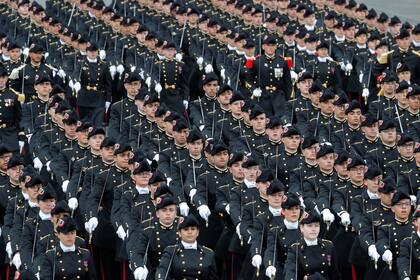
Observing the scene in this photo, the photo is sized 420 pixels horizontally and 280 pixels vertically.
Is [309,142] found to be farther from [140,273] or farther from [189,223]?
[140,273]

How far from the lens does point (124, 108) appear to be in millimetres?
20031

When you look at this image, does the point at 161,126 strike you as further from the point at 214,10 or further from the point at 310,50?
the point at 214,10

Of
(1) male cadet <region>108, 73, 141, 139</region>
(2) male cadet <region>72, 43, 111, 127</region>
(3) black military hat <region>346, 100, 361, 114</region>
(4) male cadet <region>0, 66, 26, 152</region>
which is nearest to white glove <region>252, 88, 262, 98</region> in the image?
(1) male cadet <region>108, 73, 141, 139</region>

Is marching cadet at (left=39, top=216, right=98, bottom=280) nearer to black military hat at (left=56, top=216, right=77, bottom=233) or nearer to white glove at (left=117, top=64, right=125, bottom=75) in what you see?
black military hat at (left=56, top=216, right=77, bottom=233)

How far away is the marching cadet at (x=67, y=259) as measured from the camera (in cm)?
1421

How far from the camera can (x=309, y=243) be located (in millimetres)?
14203

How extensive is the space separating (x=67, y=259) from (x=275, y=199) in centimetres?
239

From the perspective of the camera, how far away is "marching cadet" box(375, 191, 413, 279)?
1473cm

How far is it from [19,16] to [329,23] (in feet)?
19.7

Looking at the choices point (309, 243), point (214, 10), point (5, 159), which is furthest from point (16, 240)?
point (214, 10)

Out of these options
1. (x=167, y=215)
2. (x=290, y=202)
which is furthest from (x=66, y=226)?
(x=290, y=202)

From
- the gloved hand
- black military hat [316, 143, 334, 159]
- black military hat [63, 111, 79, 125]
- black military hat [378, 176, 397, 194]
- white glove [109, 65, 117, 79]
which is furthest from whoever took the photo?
white glove [109, 65, 117, 79]

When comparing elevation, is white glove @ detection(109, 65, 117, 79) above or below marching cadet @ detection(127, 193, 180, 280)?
below

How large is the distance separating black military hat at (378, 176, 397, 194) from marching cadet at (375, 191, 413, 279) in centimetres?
27
